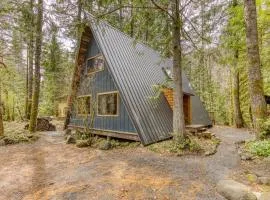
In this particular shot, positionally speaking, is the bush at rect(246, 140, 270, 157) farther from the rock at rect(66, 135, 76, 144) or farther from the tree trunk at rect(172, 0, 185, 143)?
the rock at rect(66, 135, 76, 144)

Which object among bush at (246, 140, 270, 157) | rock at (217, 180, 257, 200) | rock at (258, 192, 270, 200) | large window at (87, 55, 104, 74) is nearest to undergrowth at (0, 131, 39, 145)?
large window at (87, 55, 104, 74)

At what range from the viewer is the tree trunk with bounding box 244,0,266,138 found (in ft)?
19.7

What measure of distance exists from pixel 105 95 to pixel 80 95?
7.44 feet

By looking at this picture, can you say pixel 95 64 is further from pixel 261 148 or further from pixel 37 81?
pixel 261 148

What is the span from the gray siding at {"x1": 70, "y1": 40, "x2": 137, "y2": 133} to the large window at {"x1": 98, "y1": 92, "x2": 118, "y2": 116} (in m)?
0.20

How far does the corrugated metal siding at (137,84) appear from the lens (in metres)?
8.34

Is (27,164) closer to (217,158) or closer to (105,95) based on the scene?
(105,95)

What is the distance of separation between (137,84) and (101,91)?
1.93 m

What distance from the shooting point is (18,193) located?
14.5 ft

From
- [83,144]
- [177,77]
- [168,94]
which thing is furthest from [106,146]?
[168,94]

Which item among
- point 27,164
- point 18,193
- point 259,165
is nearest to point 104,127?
point 27,164

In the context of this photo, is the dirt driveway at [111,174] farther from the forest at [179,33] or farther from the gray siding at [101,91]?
the gray siding at [101,91]


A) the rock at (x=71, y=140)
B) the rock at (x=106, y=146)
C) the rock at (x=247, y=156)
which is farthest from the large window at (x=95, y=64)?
the rock at (x=247, y=156)

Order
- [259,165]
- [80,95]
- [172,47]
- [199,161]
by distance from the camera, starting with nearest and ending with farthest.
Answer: [259,165]
[199,161]
[172,47]
[80,95]
